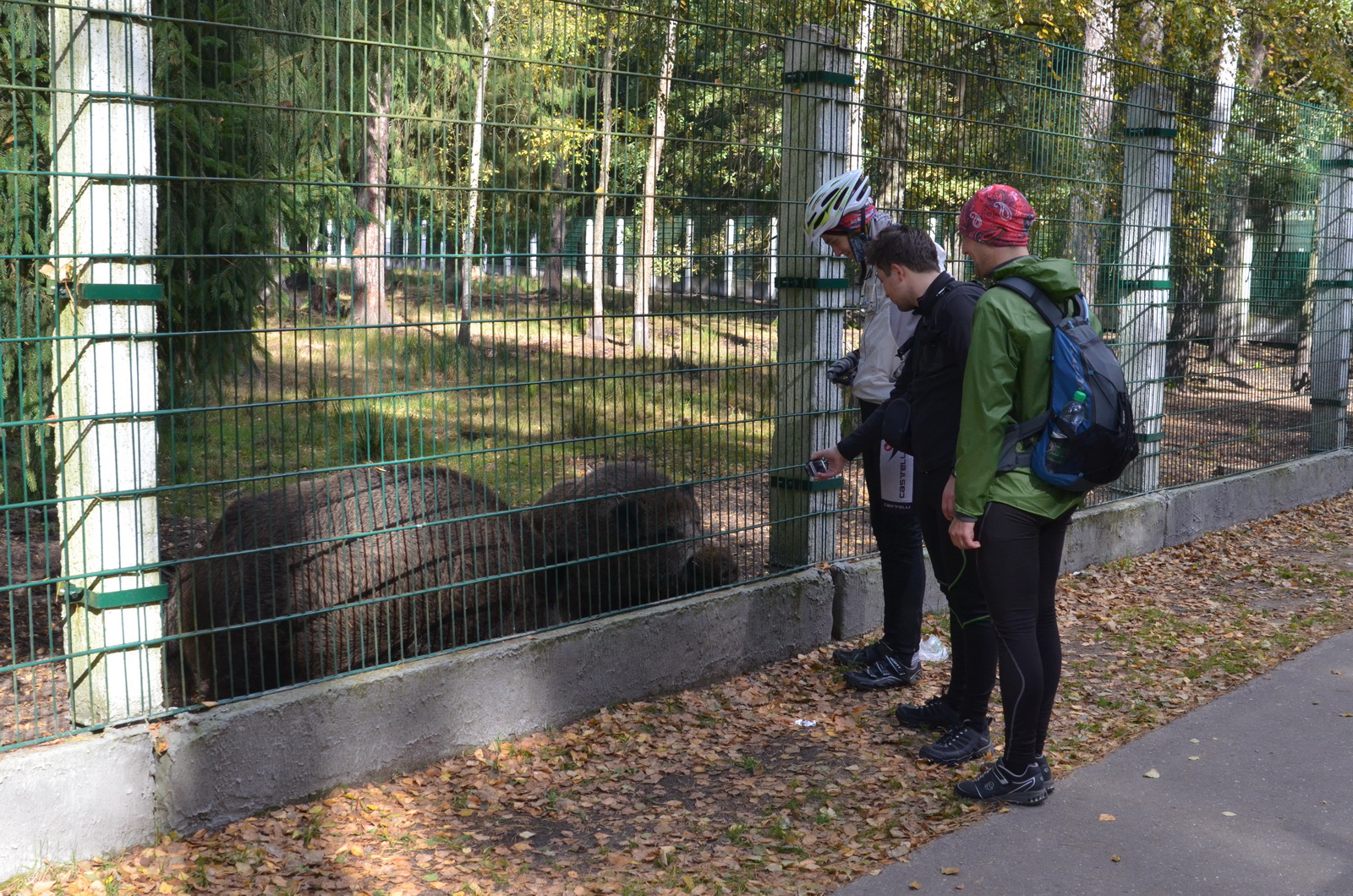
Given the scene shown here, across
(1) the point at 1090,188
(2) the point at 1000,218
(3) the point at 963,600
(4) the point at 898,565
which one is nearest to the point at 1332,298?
(1) the point at 1090,188

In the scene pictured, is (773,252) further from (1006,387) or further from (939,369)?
(1006,387)

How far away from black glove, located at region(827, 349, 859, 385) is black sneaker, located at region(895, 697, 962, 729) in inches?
59.9

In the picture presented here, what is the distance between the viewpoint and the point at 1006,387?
4.09 meters

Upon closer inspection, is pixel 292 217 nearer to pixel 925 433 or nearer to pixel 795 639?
pixel 925 433

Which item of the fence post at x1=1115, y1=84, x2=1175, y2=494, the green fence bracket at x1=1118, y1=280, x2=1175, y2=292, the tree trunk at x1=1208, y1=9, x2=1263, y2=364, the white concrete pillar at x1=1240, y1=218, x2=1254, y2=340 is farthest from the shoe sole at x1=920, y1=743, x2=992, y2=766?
the white concrete pillar at x1=1240, y1=218, x2=1254, y2=340

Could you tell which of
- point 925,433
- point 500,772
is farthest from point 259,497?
point 925,433

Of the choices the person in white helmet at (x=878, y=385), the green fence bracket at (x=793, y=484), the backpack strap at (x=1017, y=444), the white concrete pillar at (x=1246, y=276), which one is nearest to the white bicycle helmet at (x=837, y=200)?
the person in white helmet at (x=878, y=385)

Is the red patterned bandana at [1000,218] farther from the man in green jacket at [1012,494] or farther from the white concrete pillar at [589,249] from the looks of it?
the white concrete pillar at [589,249]

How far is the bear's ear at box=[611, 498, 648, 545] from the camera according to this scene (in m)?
5.46

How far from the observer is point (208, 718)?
4.06 m

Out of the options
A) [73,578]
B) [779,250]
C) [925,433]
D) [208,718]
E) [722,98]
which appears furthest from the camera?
[779,250]

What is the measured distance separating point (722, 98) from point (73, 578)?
3.50 m

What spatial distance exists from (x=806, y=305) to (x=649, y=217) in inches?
47.9

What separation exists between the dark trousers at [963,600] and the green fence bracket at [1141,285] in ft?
14.4
